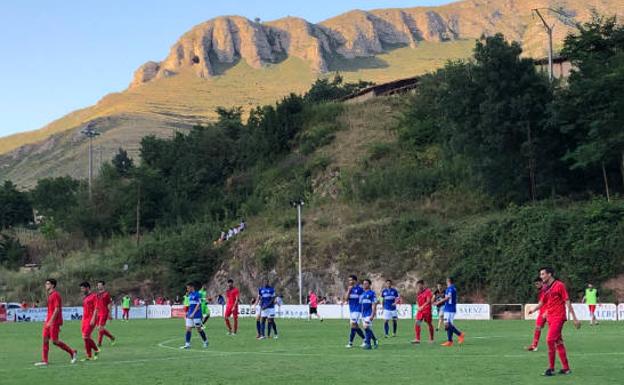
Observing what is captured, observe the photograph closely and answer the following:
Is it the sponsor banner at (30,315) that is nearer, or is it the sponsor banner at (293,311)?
the sponsor banner at (293,311)

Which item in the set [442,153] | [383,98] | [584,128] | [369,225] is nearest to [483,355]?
[584,128]

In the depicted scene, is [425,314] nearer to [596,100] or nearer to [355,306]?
[355,306]

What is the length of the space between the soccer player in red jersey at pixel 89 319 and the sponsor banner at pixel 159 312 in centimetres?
4163

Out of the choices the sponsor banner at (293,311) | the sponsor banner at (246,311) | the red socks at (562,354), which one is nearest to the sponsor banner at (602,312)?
the sponsor banner at (293,311)

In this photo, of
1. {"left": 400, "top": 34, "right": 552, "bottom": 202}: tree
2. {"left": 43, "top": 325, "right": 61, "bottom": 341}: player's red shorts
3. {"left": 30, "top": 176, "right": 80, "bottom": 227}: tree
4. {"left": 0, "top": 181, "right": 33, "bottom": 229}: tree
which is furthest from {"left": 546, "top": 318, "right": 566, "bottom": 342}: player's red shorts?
{"left": 0, "top": 181, "right": 33, "bottom": 229}: tree

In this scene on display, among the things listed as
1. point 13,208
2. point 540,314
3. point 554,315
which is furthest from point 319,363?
point 13,208

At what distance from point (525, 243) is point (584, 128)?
9.70 m

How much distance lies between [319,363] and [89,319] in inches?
269

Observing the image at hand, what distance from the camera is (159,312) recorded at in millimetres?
68438

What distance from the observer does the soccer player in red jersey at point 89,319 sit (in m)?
25.1

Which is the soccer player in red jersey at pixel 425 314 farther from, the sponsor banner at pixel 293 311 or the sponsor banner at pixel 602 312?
the sponsor banner at pixel 293 311

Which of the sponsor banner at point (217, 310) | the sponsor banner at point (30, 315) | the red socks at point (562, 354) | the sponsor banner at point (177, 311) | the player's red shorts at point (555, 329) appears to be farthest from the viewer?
the sponsor banner at point (177, 311)

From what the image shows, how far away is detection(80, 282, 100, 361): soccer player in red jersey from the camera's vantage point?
82.4 feet

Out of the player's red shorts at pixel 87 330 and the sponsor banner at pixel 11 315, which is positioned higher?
the sponsor banner at pixel 11 315
